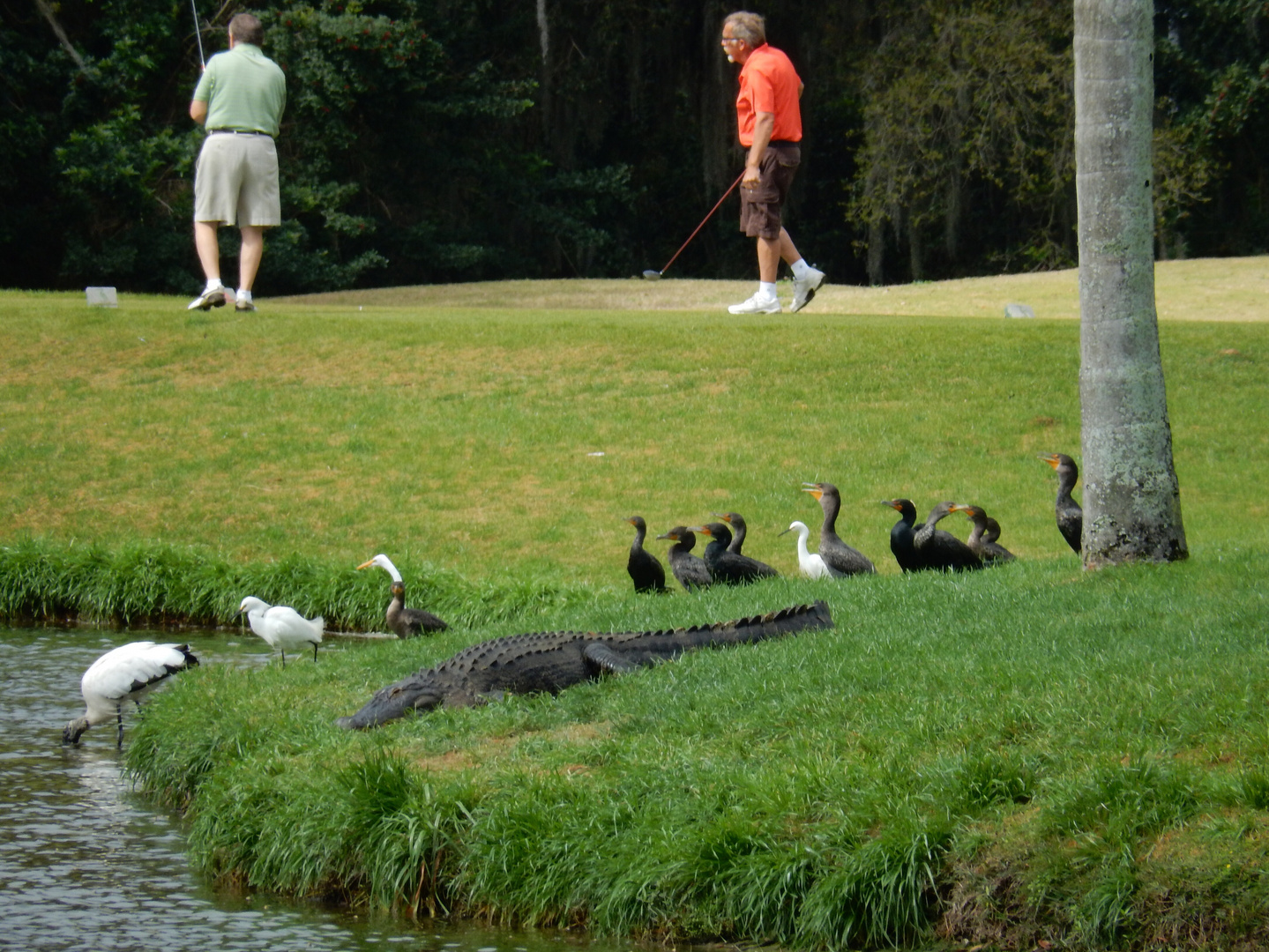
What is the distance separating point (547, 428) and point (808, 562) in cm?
364

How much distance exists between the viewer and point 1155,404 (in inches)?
306

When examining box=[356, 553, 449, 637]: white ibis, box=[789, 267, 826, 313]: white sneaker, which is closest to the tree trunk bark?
box=[356, 553, 449, 637]: white ibis

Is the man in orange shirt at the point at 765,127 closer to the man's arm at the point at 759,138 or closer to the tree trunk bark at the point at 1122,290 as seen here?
the man's arm at the point at 759,138

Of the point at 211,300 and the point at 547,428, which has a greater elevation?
the point at 211,300

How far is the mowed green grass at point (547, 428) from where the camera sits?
11.4 meters

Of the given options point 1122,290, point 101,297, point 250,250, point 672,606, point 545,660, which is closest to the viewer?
point 545,660

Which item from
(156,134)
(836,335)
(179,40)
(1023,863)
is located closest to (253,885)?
(1023,863)

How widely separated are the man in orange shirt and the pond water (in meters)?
8.14

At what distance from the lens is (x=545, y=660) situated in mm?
6977

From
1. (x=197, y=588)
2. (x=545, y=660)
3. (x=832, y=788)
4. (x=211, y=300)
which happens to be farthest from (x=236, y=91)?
(x=832, y=788)

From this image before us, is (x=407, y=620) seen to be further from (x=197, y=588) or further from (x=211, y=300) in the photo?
(x=211, y=300)

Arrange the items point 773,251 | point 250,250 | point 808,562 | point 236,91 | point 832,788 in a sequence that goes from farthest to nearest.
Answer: point 250,250
point 773,251
point 236,91
point 808,562
point 832,788

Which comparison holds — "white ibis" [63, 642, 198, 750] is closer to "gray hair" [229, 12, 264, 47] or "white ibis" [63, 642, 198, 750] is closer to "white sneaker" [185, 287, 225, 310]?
"white sneaker" [185, 287, 225, 310]

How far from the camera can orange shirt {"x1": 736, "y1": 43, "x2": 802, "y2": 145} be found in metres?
13.7
